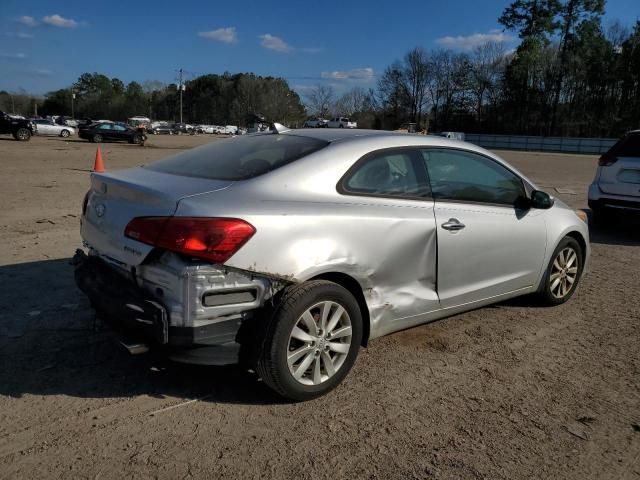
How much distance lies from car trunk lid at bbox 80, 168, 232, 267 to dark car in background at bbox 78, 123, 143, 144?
1443 inches

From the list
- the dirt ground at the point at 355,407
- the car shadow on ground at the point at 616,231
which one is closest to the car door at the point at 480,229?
the dirt ground at the point at 355,407

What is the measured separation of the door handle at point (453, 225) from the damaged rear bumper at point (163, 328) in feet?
5.19

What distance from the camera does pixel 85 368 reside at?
138 inches

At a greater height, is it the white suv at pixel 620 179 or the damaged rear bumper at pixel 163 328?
the white suv at pixel 620 179

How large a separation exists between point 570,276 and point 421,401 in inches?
104

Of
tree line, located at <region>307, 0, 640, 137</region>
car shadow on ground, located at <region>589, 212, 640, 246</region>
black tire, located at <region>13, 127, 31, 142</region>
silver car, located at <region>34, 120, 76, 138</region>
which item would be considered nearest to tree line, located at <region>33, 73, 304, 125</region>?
tree line, located at <region>307, 0, 640, 137</region>

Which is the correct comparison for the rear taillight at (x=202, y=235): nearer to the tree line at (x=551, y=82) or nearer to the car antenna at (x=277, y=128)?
the car antenna at (x=277, y=128)

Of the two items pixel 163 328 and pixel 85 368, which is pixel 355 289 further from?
pixel 85 368

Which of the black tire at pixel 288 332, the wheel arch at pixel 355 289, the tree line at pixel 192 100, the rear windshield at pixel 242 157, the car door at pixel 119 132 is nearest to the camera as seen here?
the black tire at pixel 288 332

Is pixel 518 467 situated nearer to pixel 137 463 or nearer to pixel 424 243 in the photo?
pixel 424 243

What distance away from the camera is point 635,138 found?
326 inches

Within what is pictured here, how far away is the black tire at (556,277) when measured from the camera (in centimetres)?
481

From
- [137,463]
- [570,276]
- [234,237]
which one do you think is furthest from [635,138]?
[137,463]

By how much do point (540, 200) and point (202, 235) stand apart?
303 centimetres
